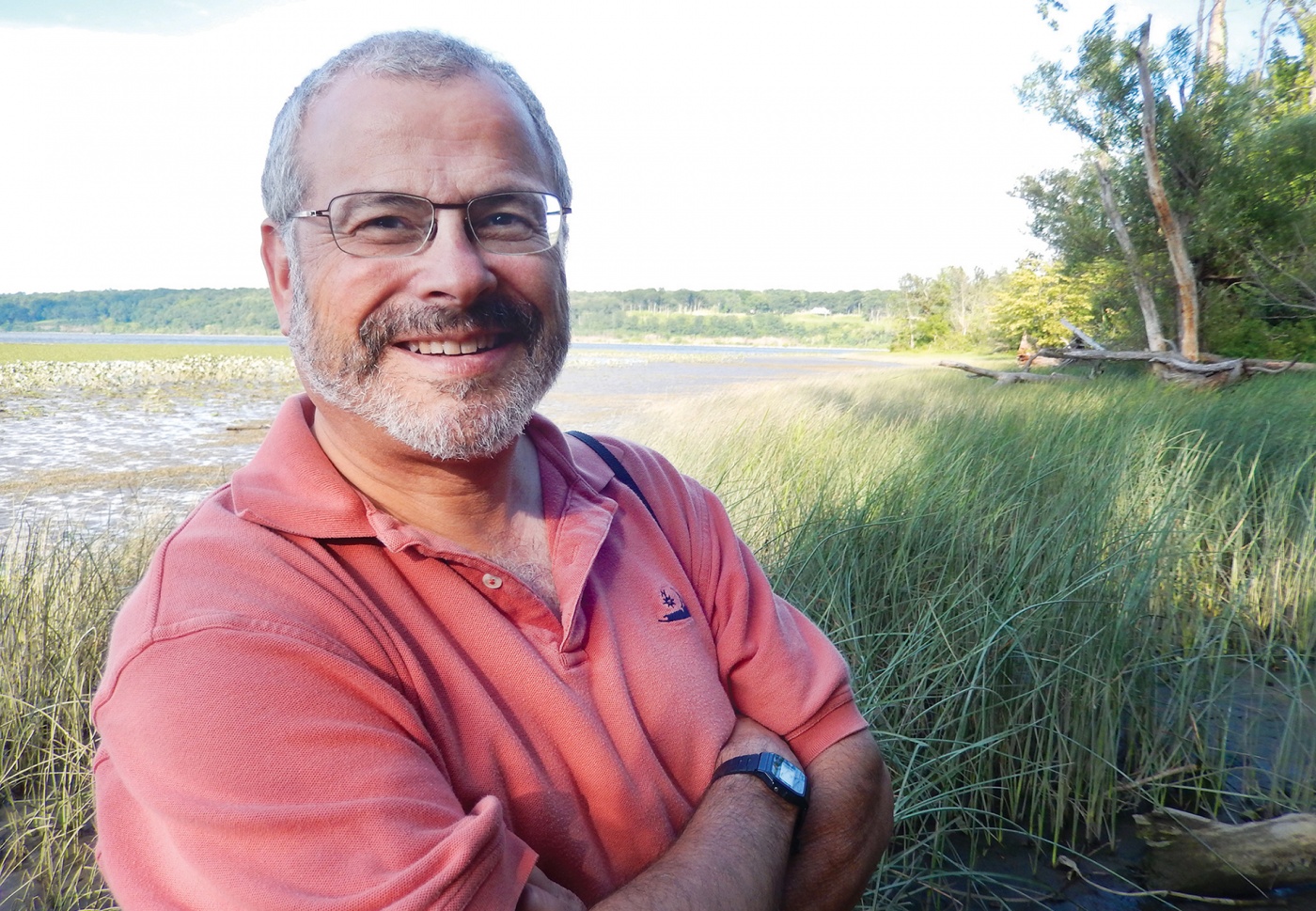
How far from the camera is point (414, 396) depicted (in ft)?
4.29

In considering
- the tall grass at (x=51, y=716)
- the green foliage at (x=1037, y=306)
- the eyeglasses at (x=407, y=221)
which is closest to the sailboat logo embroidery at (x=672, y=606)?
the eyeglasses at (x=407, y=221)

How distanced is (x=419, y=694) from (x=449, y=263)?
0.61m

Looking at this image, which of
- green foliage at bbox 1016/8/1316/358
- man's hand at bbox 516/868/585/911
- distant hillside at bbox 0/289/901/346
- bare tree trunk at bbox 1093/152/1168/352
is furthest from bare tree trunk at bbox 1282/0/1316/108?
distant hillside at bbox 0/289/901/346

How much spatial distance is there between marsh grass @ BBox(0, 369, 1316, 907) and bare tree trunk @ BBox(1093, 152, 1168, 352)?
35.2ft

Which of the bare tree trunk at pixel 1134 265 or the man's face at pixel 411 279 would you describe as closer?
the man's face at pixel 411 279

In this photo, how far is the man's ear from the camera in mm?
1397

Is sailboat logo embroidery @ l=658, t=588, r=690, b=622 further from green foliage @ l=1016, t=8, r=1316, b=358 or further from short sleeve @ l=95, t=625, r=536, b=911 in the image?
green foliage @ l=1016, t=8, r=1316, b=358

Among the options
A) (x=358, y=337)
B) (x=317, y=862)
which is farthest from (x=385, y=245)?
(x=317, y=862)

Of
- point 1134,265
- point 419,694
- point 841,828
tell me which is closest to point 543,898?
point 419,694

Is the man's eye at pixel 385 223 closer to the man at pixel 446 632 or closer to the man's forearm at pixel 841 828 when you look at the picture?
the man at pixel 446 632

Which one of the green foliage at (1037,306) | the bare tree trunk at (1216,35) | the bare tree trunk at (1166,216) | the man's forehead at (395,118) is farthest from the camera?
the green foliage at (1037,306)

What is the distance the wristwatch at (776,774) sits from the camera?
1.28 meters

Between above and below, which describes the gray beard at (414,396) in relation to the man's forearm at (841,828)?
→ above

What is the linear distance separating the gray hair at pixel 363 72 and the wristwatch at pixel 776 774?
3.40 feet
